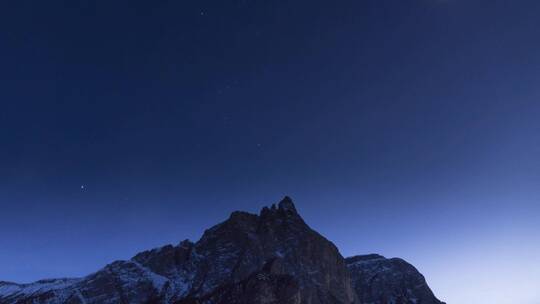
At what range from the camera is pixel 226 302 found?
19950 centimetres

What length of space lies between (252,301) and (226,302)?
1479 cm

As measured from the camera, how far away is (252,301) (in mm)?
190375

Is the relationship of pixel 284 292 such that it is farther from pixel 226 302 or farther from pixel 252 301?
pixel 226 302

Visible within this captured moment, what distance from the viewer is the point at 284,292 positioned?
19325cm

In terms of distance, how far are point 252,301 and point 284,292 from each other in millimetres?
13410

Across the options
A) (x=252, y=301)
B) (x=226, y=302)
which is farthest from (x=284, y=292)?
(x=226, y=302)

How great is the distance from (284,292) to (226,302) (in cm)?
2549
